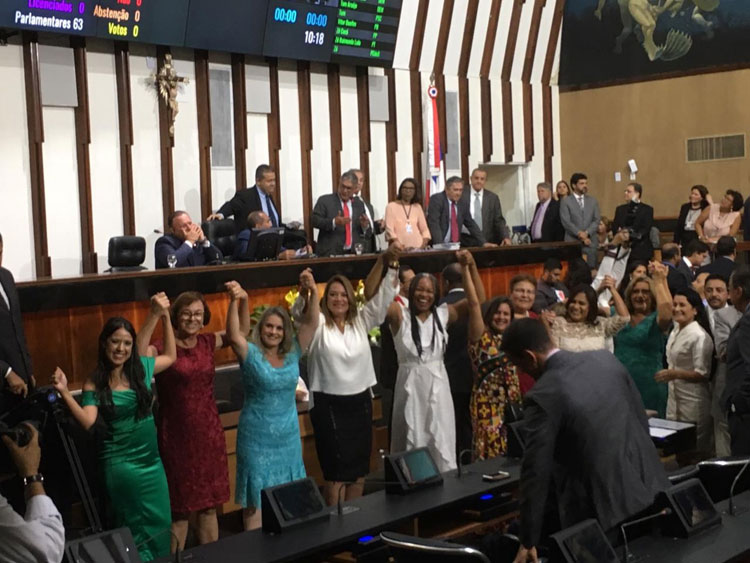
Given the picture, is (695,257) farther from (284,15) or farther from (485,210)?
(284,15)

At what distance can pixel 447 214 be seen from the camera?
401 inches

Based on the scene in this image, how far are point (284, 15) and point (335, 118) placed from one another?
1427mm

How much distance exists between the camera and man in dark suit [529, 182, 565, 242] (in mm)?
11578

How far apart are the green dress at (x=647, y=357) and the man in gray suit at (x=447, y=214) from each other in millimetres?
3949

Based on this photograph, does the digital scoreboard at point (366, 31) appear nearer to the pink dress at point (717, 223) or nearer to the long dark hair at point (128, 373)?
the pink dress at point (717, 223)

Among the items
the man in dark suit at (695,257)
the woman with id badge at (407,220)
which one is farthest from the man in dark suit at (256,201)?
the man in dark suit at (695,257)

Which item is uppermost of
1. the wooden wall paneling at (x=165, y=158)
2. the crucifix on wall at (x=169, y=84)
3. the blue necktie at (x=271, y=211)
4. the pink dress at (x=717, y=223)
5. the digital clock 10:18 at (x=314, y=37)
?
the digital clock 10:18 at (x=314, y=37)

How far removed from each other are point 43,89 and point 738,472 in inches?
241

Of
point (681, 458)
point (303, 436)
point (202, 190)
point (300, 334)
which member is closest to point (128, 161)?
point (202, 190)

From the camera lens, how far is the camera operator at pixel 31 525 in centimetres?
289

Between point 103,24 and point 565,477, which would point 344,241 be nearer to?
point 103,24

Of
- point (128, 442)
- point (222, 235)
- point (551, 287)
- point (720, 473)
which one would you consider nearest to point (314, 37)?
point (222, 235)

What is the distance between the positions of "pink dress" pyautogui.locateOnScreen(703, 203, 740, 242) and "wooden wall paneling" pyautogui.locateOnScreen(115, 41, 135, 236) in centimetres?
517

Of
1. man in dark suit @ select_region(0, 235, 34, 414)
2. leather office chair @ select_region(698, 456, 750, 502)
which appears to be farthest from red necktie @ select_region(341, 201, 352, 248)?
leather office chair @ select_region(698, 456, 750, 502)
